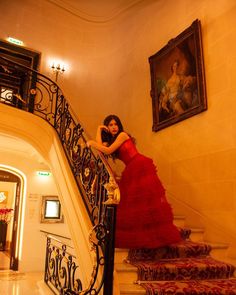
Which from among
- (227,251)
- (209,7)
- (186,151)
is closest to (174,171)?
(186,151)

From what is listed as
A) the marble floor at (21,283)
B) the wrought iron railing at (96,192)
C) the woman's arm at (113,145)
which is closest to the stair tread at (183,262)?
the wrought iron railing at (96,192)

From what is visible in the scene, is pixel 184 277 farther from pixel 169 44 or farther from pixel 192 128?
pixel 169 44

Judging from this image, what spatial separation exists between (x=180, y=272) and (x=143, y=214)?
0.65 meters

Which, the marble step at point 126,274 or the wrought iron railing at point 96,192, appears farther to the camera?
the marble step at point 126,274

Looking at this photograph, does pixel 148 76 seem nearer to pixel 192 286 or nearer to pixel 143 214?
pixel 143 214

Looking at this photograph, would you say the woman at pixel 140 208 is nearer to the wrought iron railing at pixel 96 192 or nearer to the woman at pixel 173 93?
the wrought iron railing at pixel 96 192

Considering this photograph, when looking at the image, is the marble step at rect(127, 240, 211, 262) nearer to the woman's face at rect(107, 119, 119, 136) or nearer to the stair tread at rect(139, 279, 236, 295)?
the stair tread at rect(139, 279, 236, 295)

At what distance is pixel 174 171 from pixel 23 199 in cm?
461

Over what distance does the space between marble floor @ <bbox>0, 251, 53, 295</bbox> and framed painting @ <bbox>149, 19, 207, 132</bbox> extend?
159 inches

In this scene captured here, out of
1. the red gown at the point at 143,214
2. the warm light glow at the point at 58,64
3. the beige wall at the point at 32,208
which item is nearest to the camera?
the red gown at the point at 143,214

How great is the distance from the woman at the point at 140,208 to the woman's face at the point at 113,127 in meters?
0.27

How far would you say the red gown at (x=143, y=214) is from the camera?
2.63 metres

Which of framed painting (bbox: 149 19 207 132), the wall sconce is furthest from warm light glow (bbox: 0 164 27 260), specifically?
framed painting (bbox: 149 19 207 132)

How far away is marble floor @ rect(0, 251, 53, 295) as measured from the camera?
5.22 metres
